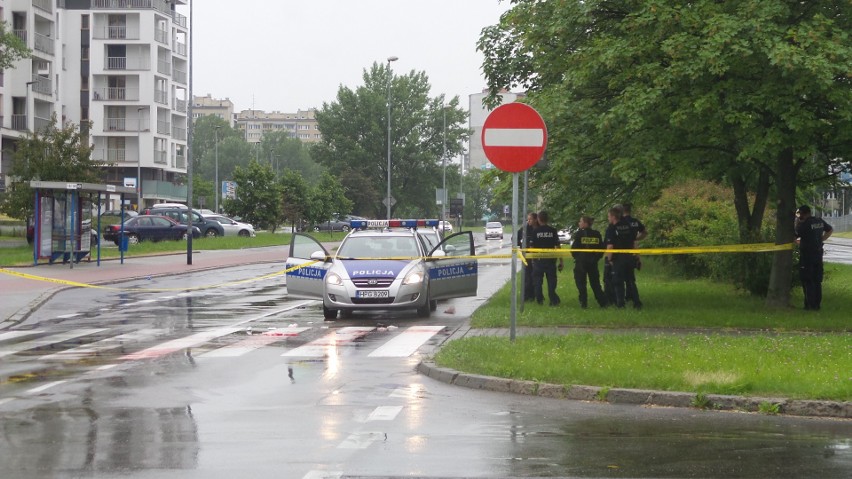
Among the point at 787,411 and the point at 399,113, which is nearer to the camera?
the point at 787,411

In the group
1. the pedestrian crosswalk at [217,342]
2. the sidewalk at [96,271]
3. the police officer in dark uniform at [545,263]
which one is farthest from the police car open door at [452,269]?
the sidewalk at [96,271]

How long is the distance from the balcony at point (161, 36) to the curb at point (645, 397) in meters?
87.3

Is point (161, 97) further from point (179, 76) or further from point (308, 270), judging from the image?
point (308, 270)

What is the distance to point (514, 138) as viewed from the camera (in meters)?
13.6

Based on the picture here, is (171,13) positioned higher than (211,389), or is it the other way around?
(171,13)

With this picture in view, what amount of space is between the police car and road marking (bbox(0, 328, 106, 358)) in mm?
4028

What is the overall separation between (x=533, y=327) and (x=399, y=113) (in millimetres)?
96886

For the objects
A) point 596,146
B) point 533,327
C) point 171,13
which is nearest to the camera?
point 533,327

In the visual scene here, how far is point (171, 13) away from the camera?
9756 centimetres

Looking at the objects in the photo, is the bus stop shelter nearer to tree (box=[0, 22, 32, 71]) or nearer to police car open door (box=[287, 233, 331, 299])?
tree (box=[0, 22, 32, 71])

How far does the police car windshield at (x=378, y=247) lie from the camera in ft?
67.7

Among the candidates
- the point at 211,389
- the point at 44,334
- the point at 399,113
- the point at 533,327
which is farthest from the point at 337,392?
the point at 399,113

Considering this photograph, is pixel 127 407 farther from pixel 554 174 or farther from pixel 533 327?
pixel 554 174

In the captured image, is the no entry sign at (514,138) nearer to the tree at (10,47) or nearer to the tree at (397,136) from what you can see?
the tree at (10,47)
